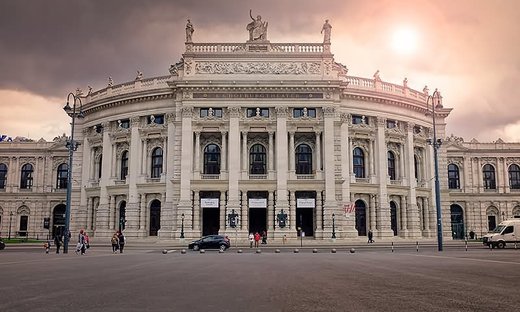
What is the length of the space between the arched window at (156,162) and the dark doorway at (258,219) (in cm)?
1248

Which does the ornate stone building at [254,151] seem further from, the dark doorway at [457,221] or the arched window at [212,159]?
the dark doorway at [457,221]

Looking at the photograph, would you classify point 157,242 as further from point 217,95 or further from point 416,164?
point 416,164

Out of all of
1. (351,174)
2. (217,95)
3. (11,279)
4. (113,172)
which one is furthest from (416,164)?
(11,279)

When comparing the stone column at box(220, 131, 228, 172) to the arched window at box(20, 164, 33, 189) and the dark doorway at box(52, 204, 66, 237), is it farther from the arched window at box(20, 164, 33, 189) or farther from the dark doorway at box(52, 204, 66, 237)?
the arched window at box(20, 164, 33, 189)

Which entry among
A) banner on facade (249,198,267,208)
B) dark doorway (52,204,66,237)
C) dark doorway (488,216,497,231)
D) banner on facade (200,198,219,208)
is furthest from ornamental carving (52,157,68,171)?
dark doorway (488,216,497,231)

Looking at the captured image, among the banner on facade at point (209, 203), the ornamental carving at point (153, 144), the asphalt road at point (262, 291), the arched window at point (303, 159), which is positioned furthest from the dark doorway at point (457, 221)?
the asphalt road at point (262, 291)

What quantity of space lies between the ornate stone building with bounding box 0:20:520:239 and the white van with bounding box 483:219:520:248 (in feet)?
38.7

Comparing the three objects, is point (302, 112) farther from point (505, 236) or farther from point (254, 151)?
point (505, 236)

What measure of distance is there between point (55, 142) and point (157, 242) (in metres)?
30.9

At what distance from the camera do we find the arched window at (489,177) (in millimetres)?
76125

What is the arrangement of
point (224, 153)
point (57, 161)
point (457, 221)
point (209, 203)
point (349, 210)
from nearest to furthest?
point (349, 210)
point (209, 203)
point (224, 153)
point (57, 161)
point (457, 221)

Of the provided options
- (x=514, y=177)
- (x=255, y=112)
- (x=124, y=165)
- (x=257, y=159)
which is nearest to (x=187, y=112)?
(x=255, y=112)

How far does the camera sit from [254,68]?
55656 millimetres

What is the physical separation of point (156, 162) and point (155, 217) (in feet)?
22.1
